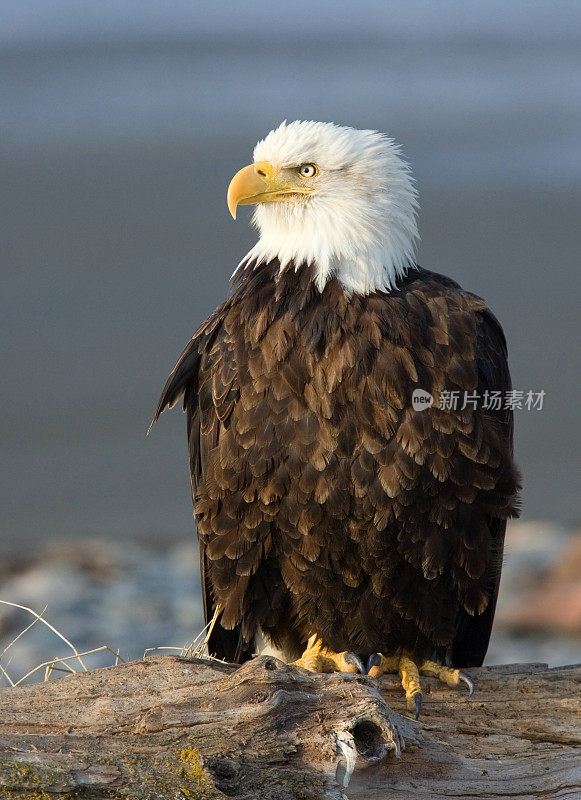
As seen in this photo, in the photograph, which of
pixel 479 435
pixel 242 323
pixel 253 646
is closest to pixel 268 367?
pixel 242 323

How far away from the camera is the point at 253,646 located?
3.52 metres

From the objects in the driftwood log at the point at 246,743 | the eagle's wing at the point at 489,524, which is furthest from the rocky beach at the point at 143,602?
the driftwood log at the point at 246,743

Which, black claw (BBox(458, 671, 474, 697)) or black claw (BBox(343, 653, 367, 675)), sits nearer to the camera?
black claw (BBox(458, 671, 474, 697))

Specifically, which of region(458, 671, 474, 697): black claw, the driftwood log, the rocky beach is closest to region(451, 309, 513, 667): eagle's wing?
region(458, 671, 474, 697): black claw

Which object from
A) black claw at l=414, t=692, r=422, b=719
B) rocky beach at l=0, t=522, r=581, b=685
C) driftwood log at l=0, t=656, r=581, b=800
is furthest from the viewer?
rocky beach at l=0, t=522, r=581, b=685

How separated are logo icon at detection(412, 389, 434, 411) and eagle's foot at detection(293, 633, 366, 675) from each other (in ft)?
2.87

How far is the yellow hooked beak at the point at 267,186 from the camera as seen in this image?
315 centimetres

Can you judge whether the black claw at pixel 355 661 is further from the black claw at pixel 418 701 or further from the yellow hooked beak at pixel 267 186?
the yellow hooked beak at pixel 267 186

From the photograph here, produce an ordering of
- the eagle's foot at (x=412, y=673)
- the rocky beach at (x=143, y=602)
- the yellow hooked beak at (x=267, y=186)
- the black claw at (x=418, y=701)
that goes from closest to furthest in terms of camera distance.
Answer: the black claw at (x=418, y=701)
the eagle's foot at (x=412, y=673)
the yellow hooked beak at (x=267, y=186)
the rocky beach at (x=143, y=602)

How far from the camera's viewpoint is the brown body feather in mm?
2938

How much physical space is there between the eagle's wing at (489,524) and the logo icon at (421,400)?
0.67ft

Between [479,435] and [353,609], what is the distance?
70 centimetres

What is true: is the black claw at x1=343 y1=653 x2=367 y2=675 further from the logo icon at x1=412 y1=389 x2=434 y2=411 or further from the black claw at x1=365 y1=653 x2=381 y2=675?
the logo icon at x1=412 y1=389 x2=434 y2=411

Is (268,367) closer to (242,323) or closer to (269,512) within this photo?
(242,323)
